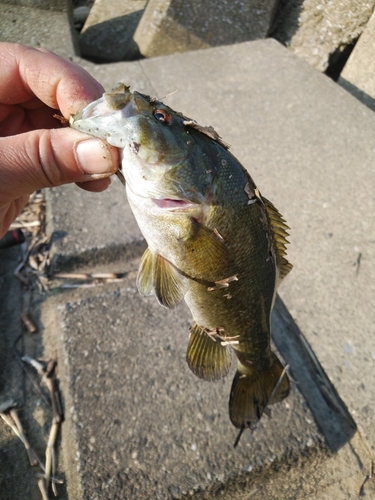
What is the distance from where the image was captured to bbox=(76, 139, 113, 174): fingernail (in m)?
1.56

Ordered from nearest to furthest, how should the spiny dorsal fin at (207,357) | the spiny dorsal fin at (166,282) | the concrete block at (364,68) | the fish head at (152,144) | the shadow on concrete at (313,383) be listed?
the fish head at (152,144) → the spiny dorsal fin at (166,282) → the spiny dorsal fin at (207,357) → the shadow on concrete at (313,383) → the concrete block at (364,68)

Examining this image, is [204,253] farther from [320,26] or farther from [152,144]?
[320,26]

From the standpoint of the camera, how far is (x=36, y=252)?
9.59 ft

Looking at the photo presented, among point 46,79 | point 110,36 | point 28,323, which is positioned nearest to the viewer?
point 46,79

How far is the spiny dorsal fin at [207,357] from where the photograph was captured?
1935mm

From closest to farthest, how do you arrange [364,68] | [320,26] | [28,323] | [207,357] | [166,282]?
[166,282] < [207,357] < [28,323] < [364,68] < [320,26]

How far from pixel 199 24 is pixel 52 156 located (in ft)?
13.6

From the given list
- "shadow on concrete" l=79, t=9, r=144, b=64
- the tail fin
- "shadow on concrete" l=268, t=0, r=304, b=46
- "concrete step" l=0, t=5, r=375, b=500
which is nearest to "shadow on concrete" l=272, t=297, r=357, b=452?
"concrete step" l=0, t=5, r=375, b=500

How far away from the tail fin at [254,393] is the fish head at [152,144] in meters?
1.01

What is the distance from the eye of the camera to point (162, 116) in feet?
5.15

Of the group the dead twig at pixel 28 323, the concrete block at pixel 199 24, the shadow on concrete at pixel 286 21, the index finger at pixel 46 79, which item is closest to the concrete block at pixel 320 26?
the shadow on concrete at pixel 286 21

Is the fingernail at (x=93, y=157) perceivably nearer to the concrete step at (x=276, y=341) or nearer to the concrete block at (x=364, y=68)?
the concrete step at (x=276, y=341)

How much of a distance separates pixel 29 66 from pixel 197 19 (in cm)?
353

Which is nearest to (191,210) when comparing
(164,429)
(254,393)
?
(254,393)
